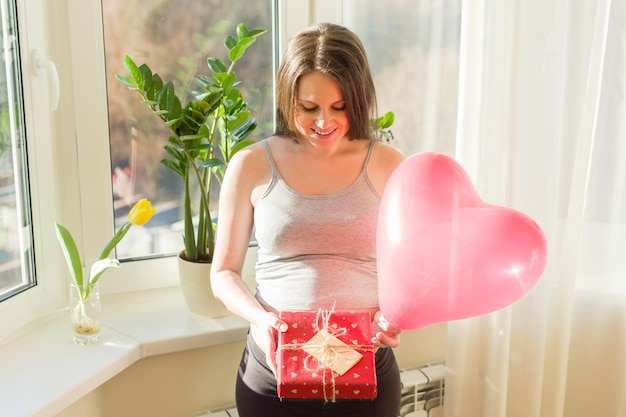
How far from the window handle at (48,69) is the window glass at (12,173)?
0.04 metres

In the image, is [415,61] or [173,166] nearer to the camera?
[173,166]

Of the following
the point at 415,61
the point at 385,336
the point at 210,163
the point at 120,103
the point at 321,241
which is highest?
the point at 415,61

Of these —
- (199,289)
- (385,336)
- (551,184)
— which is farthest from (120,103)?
(551,184)

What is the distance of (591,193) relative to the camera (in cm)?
164

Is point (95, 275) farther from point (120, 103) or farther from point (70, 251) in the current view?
point (120, 103)

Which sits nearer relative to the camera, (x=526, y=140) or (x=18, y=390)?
(x=18, y=390)

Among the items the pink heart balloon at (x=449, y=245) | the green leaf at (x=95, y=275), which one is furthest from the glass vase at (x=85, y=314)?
the pink heart balloon at (x=449, y=245)

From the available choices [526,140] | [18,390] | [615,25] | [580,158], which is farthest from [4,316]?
[615,25]

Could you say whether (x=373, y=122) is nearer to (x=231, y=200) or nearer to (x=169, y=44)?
(x=231, y=200)

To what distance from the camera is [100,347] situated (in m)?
1.48

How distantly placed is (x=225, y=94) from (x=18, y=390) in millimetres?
725

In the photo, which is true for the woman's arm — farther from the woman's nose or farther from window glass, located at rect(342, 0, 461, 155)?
window glass, located at rect(342, 0, 461, 155)

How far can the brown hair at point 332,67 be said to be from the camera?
4.02ft

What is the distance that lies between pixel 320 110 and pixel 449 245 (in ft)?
1.08
